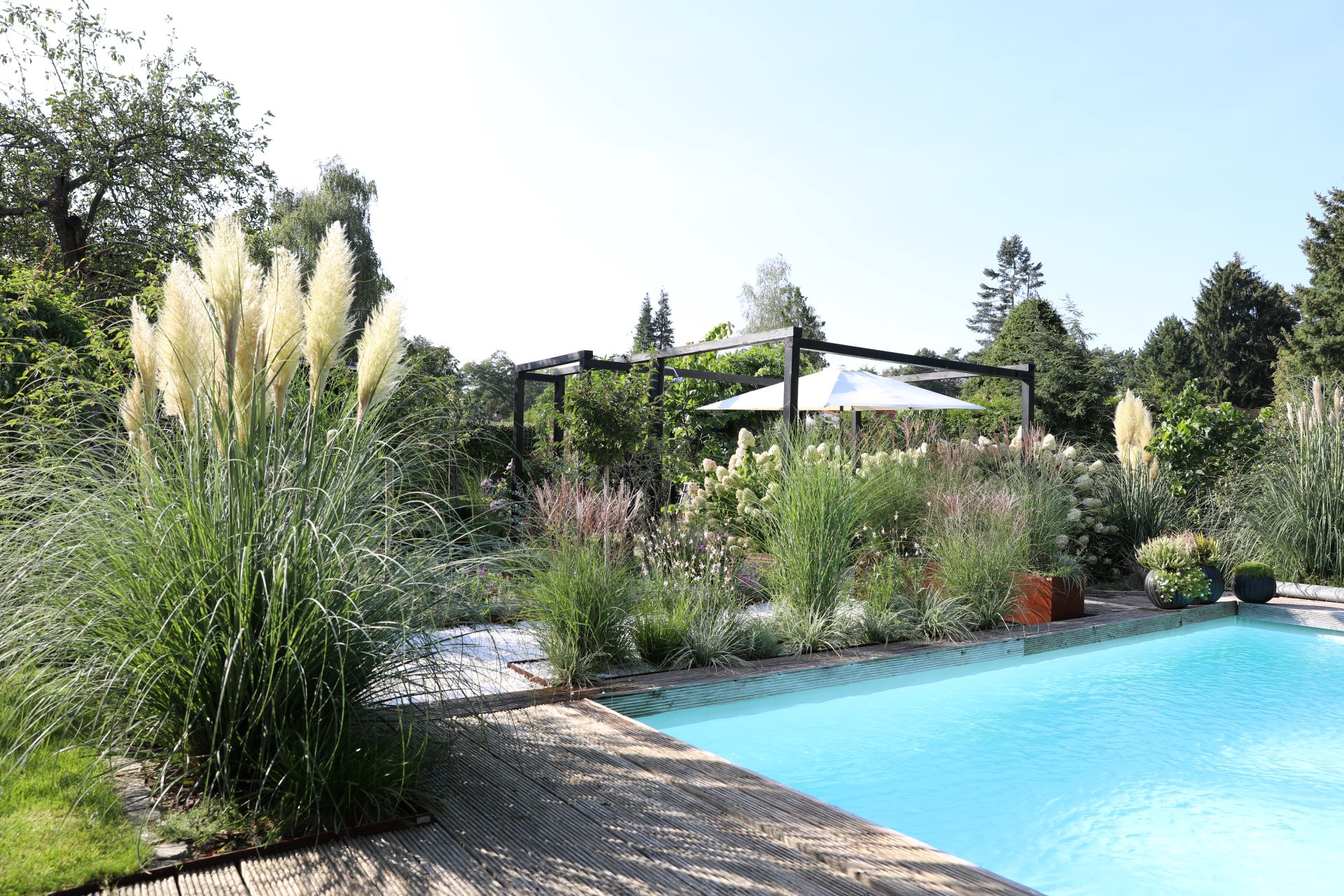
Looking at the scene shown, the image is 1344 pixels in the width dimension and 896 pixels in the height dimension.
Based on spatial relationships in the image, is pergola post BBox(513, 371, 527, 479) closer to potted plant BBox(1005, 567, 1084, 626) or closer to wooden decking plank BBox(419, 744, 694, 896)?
potted plant BBox(1005, 567, 1084, 626)

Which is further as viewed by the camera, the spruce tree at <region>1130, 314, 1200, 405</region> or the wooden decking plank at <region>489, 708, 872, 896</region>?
the spruce tree at <region>1130, 314, 1200, 405</region>

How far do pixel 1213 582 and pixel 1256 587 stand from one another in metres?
0.30

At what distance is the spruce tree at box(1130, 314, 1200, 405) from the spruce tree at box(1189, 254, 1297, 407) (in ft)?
1.12

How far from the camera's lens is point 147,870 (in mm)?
1863

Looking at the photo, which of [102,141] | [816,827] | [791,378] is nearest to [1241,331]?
[791,378]

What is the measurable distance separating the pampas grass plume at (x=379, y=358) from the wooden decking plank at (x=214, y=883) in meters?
1.21

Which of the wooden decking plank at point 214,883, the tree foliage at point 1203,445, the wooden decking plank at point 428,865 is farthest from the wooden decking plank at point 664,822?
the tree foliage at point 1203,445

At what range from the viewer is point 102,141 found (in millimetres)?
11156

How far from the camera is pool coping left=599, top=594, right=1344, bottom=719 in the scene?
12.2ft

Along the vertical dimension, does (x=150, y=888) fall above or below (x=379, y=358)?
below

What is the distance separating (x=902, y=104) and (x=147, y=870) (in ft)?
34.9

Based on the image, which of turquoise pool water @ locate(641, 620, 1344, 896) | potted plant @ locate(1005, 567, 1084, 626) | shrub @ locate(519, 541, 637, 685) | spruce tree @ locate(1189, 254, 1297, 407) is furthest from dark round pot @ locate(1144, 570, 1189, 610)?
spruce tree @ locate(1189, 254, 1297, 407)

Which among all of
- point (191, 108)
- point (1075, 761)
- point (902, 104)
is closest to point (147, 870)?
point (1075, 761)

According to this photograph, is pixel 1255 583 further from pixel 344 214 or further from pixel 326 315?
pixel 344 214
